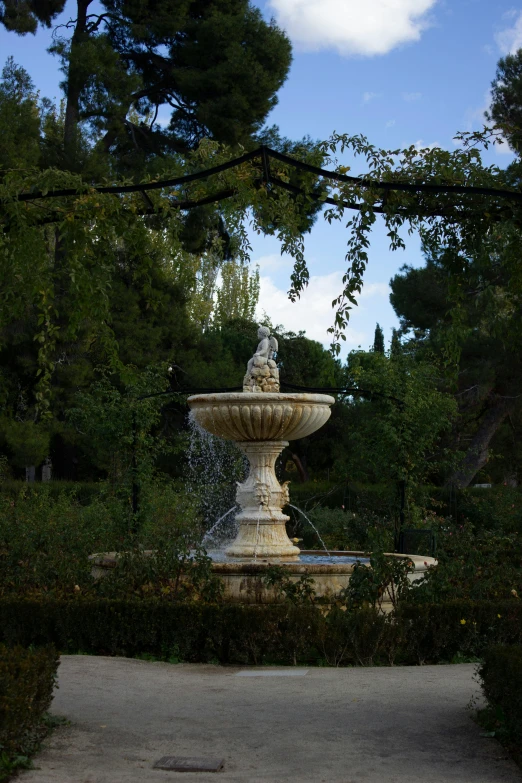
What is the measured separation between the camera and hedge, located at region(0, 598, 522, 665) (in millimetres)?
7301

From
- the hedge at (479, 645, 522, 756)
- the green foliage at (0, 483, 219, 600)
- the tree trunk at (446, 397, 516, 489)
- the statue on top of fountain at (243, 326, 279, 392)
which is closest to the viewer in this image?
the hedge at (479, 645, 522, 756)

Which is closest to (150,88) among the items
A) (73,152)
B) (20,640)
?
(73,152)

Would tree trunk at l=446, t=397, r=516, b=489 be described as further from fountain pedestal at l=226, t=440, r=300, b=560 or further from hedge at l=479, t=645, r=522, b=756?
hedge at l=479, t=645, r=522, b=756

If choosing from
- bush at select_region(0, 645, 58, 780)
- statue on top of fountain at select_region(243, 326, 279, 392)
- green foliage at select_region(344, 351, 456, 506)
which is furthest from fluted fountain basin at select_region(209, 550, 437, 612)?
green foliage at select_region(344, 351, 456, 506)

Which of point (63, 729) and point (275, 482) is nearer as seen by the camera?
point (63, 729)

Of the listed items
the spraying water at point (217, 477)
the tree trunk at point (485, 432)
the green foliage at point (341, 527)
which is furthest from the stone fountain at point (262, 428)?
the tree trunk at point (485, 432)

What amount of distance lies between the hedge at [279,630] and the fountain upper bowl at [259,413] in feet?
9.20

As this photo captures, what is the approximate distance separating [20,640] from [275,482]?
387 centimetres

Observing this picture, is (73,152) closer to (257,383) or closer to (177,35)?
(177,35)

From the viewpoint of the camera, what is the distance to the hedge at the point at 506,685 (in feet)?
14.7

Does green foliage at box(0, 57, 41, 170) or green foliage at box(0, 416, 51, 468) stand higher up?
green foliage at box(0, 57, 41, 170)

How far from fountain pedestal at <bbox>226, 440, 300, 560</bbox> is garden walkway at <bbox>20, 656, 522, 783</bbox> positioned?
137 inches

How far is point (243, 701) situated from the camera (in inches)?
225

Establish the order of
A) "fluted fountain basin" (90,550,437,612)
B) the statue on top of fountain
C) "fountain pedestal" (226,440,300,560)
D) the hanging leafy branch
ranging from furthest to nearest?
the statue on top of fountain < "fountain pedestal" (226,440,300,560) < "fluted fountain basin" (90,550,437,612) < the hanging leafy branch
